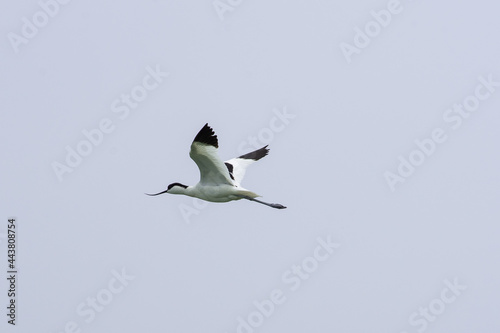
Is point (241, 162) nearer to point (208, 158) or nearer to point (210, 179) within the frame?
point (210, 179)

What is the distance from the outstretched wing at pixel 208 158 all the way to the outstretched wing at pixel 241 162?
1950 mm

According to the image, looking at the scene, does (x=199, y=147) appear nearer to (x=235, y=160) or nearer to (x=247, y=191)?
(x=247, y=191)

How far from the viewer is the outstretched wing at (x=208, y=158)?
90.8 ft

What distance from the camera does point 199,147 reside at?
2791 cm

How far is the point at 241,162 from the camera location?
33.5 metres

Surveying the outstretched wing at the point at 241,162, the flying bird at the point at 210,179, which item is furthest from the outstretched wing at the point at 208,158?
the outstretched wing at the point at 241,162

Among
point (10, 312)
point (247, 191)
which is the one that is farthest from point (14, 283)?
point (247, 191)

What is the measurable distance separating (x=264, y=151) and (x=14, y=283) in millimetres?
7979

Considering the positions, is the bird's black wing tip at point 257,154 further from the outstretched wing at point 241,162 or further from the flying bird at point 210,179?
the flying bird at point 210,179

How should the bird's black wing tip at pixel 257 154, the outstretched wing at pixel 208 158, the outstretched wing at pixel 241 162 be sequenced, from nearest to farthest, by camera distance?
the outstretched wing at pixel 208 158 < the outstretched wing at pixel 241 162 < the bird's black wing tip at pixel 257 154

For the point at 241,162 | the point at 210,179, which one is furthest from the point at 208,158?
the point at 241,162

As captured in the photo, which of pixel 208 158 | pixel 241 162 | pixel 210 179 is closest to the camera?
pixel 208 158

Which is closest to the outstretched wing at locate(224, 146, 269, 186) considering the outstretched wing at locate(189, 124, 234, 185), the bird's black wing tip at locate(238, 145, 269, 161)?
the bird's black wing tip at locate(238, 145, 269, 161)

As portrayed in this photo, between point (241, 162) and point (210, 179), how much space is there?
409cm
